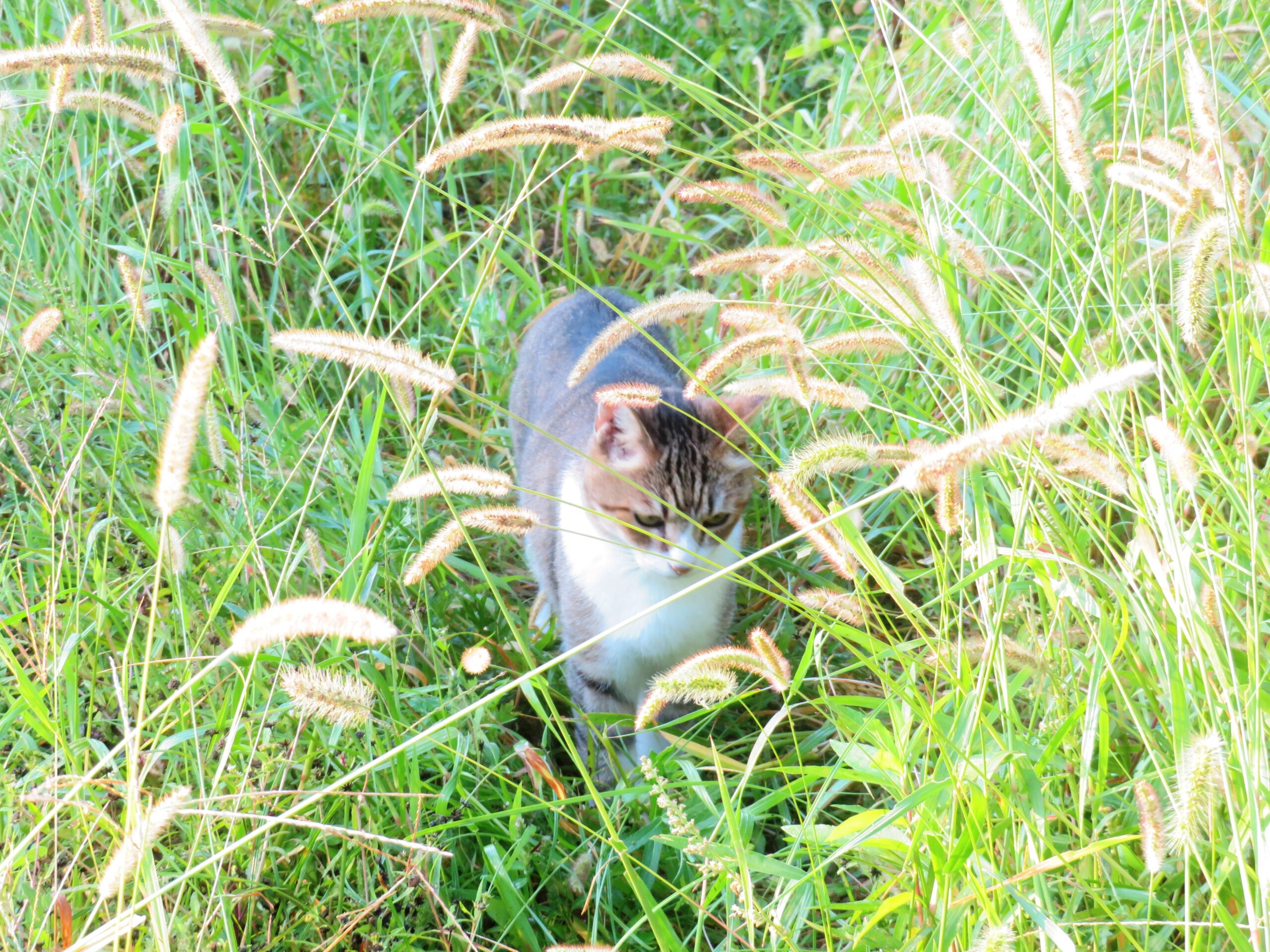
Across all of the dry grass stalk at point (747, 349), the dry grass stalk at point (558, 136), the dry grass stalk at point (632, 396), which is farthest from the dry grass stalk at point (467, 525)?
the dry grass stalk at point (558, 136)

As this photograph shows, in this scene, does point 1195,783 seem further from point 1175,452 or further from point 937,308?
point 937,308

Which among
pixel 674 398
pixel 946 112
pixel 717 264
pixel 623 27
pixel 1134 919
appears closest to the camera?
pixel 1134 919

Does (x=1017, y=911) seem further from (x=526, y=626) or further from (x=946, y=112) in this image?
(x=946, y=112)

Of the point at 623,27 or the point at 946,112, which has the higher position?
the point at 623,27

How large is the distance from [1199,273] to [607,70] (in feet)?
3.74

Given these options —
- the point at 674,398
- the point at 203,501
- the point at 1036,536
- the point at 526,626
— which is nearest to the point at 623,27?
the point at 674,398

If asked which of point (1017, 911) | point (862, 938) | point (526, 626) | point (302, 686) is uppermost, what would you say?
point (302, 686)

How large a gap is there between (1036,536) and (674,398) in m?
1.17

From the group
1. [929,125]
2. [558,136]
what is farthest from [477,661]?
[929,125]

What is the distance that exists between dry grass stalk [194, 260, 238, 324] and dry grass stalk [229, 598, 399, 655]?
1252 millimetres

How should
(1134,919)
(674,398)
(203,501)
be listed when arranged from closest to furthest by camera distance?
(1134,919)
(203,501)
(674,398)

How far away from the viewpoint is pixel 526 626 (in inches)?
129

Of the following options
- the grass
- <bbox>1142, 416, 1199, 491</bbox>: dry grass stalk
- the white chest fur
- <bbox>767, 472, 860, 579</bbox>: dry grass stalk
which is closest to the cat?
the white chest fur

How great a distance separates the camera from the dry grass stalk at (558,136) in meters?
1.92
